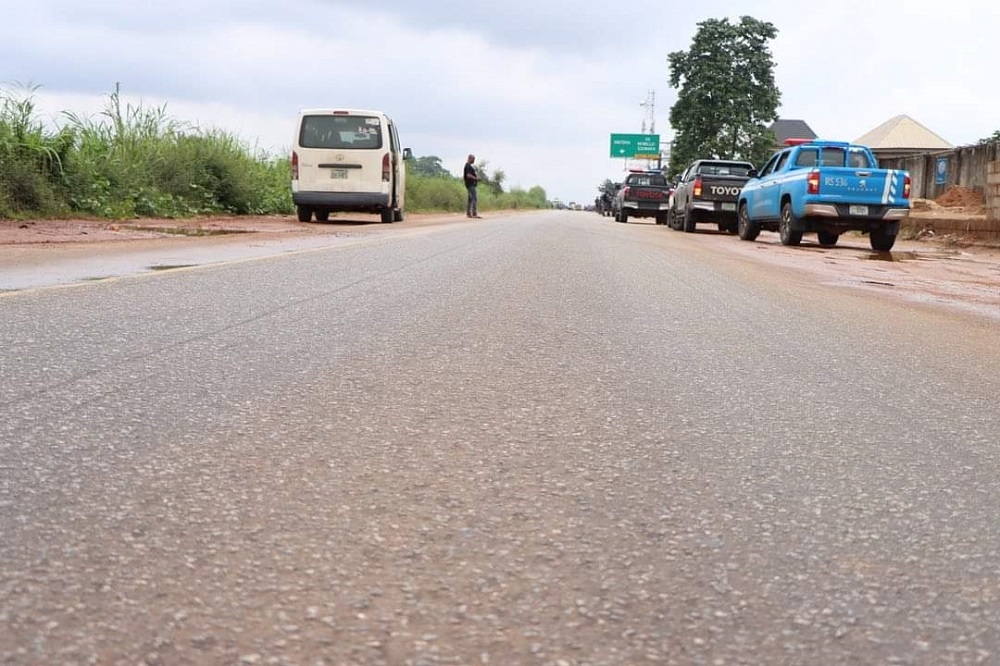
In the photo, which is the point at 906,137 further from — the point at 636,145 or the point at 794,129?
the point at 794,129

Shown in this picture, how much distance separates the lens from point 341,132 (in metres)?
19.3

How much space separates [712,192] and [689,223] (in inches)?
45.6

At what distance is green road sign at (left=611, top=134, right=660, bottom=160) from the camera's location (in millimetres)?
79125

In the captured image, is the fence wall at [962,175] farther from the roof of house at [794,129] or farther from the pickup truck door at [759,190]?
the roof of house at [794,129]

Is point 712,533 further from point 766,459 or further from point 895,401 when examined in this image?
point 895,401

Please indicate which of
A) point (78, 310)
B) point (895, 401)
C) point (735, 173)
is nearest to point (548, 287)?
point (78, 310)

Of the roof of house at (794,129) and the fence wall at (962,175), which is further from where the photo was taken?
the roof of house at (794,129)

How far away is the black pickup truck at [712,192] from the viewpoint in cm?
2200

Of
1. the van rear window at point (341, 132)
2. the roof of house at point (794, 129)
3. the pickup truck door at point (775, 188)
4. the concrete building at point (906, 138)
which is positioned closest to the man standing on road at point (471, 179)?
the van rear window at point (341, 132)

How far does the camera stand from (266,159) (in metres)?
25.0

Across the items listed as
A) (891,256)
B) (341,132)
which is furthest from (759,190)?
(341,132)

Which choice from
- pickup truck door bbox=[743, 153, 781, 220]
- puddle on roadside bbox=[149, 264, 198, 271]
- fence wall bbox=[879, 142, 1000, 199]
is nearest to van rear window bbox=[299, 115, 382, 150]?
pickup truck door bbox=[743, 153, 781, 220]

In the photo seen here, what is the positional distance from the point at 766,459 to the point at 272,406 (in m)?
1.48

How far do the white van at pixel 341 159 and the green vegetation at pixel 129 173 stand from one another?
232 centimetres
